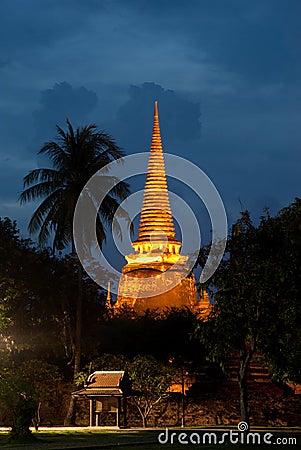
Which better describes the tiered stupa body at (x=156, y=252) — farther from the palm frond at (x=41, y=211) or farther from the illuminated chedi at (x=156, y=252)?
the palm frond at (x=41, y=211)

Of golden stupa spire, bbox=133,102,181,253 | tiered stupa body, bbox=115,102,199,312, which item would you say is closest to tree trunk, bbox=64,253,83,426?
tiered stupa body, bbox=115,102,199,312

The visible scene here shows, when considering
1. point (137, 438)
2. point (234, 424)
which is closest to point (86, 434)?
point (137, 438)

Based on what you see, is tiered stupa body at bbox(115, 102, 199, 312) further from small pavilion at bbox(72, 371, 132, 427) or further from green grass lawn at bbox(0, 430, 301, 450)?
green grass lawn at bbox(0, 430, 301, 450)

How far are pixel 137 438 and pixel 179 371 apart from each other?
595 inches

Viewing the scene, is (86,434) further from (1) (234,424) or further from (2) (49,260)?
(2) (49,260)

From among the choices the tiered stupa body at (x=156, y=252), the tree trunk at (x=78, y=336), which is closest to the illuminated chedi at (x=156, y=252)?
the tiered stupa body at (x=156, y=252)

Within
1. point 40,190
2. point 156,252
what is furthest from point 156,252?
point 40,190

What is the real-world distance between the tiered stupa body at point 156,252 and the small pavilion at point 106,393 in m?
38.5

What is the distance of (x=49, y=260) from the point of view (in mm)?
40906

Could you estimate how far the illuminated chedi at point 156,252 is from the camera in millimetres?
73812

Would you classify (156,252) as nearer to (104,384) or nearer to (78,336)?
(78,336)

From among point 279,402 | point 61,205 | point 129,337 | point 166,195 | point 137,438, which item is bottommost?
point 137,438

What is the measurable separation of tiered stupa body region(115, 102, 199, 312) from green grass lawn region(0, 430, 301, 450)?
43.3m

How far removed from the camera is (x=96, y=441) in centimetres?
2481
